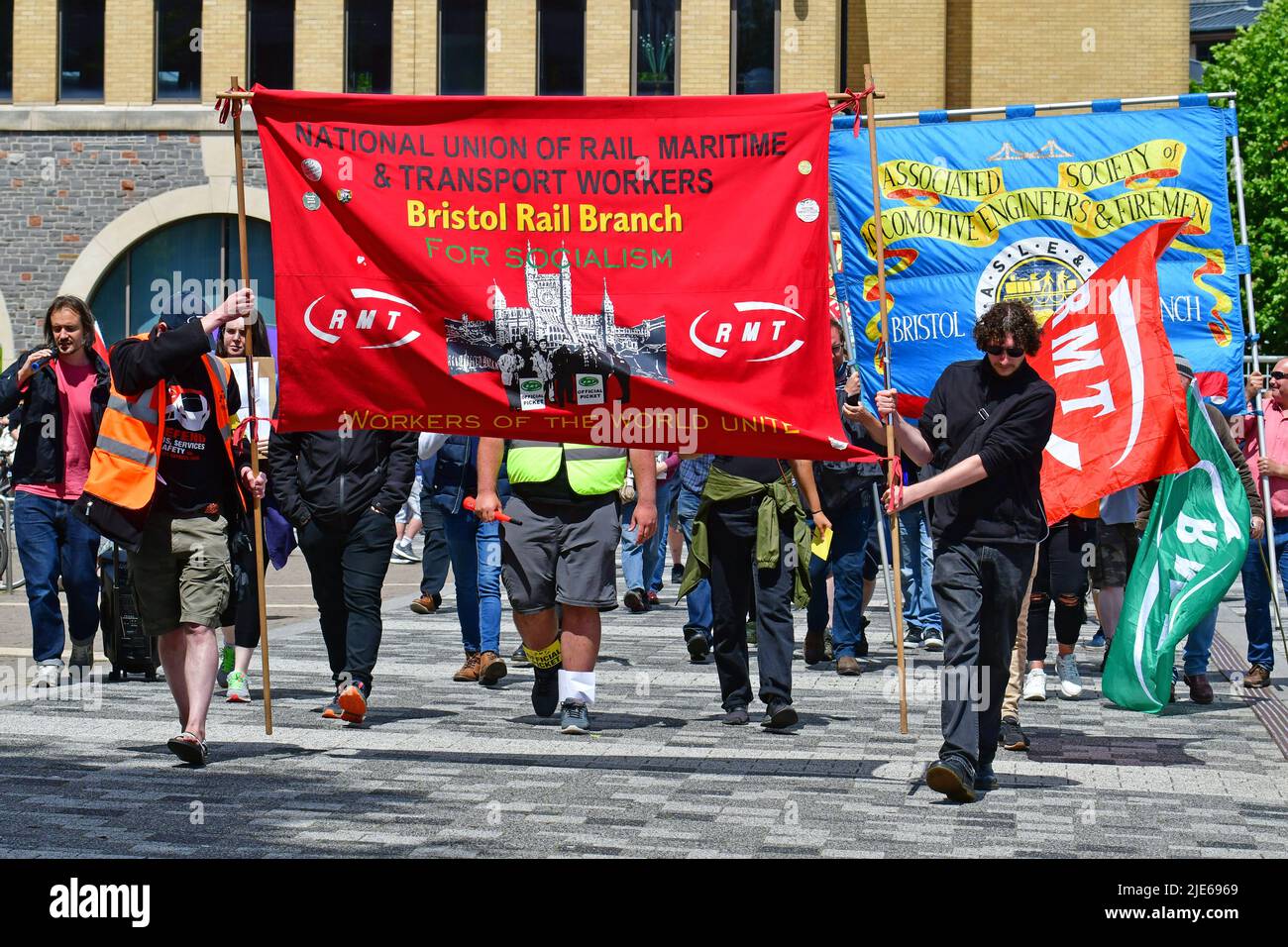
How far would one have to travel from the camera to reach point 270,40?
29.6 meters

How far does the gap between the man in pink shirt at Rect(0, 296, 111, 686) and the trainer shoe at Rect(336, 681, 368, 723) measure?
2203mm

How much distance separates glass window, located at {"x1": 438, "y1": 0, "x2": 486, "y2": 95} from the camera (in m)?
29.7

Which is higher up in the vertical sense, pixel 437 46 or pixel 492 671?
pixel 437 46

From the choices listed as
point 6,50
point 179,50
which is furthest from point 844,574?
point 6,50

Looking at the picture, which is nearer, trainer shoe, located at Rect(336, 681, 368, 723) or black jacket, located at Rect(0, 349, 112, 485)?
trainer shoe, located at Rect(336, 681, 368, 723)

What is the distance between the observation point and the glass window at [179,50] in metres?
29.5

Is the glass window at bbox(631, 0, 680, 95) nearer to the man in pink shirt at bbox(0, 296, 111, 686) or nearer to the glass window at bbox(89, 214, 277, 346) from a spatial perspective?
the glass window at bbox(89, 214, 277, 346)

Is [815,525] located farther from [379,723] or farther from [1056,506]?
[379,723]

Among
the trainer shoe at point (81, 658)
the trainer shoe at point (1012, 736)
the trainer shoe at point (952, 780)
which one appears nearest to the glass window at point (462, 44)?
the trainer shoe at point (81, 658)

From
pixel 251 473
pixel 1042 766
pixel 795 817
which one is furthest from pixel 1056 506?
pixel 251 473

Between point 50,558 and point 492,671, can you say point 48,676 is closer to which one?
point 50,558

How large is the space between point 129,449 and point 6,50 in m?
24.3

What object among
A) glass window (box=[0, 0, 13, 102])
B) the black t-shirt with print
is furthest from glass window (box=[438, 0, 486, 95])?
the black t-shirt with print

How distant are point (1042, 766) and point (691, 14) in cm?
2285
